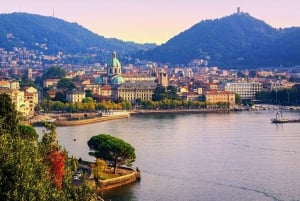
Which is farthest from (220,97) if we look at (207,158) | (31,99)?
(207,158)

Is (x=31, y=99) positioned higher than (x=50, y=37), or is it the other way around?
(x=50, y=37)

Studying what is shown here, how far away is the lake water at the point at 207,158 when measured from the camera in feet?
37.6

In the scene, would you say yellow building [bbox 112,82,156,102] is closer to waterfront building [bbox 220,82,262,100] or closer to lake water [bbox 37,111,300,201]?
waterfront building [bbox 220,82,262,100]

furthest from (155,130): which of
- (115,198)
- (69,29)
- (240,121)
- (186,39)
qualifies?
(69,29)

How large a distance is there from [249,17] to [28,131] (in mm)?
86291

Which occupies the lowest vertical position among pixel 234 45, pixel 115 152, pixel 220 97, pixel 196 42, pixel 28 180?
pixel 115 152

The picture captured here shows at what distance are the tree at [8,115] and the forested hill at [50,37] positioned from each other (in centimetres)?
8328

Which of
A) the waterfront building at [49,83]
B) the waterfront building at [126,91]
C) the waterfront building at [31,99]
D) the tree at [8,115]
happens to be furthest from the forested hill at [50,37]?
the tree at [8,115]

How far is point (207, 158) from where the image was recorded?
596 inches

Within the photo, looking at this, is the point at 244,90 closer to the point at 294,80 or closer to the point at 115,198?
the point at 294,80

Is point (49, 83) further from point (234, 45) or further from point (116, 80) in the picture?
point (234, 45)

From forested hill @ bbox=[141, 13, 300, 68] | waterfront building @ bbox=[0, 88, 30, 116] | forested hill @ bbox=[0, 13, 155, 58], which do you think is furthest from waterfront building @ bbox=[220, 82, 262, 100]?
forested hill @ bbox=[0, 13, 155, 58]

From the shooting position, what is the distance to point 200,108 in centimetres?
3372

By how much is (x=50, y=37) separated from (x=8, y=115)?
311 feet
